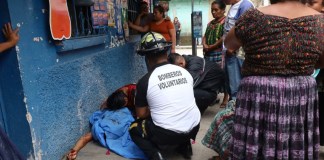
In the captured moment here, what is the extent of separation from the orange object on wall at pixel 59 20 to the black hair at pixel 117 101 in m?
0.99

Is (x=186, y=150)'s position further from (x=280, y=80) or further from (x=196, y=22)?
(x=196, y=22)

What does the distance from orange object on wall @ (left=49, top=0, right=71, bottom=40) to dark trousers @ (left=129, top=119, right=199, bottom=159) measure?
113 centimetres

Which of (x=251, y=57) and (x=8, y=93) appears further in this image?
(x=8, y=93)

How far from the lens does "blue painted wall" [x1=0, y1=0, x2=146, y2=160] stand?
8.13ft

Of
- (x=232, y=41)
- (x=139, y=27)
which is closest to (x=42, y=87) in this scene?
(x=232, y=41)

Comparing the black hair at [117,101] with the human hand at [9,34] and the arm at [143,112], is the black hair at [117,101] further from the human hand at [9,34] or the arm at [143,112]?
the human hand at [9,34]

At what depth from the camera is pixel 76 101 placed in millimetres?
3330

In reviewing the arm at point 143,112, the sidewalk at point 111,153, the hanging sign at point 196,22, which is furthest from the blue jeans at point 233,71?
the hanging sign at point 196,22

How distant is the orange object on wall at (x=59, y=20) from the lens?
2.82 metres

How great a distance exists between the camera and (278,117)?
1.60 metres

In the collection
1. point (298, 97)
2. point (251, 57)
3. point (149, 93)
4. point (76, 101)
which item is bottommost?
point (76, 101)

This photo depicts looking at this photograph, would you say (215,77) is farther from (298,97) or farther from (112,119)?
(298,97)

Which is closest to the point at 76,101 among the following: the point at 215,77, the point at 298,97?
the point at 215,77

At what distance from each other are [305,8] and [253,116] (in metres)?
0.63
